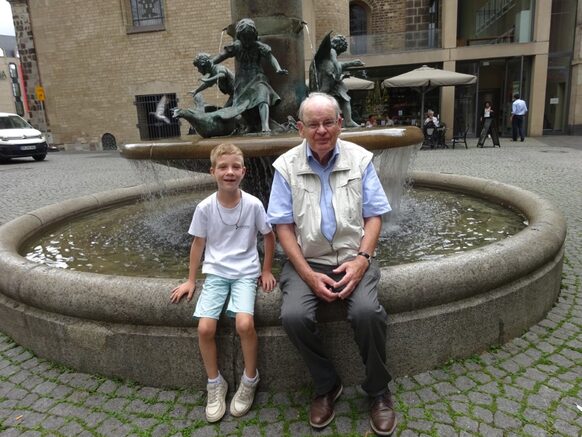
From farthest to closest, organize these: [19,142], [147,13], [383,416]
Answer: [147,13]
[19,142]
[383,416]

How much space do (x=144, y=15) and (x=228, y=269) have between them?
2343cm

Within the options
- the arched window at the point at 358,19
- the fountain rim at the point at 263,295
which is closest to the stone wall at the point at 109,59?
the arched window at the point at 358,19

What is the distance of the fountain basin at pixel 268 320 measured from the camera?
2.67m

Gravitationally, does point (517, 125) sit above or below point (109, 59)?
below

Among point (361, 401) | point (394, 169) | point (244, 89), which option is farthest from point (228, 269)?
point (244, 89)

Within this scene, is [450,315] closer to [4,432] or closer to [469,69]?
[4,432]

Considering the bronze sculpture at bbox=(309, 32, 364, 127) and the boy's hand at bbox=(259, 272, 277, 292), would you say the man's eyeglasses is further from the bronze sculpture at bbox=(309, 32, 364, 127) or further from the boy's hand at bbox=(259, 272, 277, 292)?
the bronze sculpture at bbox=(309, 32, 364, 127)

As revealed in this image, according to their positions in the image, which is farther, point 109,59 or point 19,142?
point 109,59

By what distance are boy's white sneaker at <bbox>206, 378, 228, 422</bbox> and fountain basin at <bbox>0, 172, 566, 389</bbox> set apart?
0.38 feet

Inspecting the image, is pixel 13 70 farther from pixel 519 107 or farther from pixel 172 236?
pixel 172 236

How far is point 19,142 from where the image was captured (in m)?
17.9

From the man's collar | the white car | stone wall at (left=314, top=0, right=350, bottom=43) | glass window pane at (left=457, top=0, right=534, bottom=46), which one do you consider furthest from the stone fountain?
stone wall at (left=314, top=0, right=350, bottom=43)

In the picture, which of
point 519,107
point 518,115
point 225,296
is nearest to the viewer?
point 225,296

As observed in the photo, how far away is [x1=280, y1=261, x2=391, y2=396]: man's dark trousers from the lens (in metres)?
2.39
